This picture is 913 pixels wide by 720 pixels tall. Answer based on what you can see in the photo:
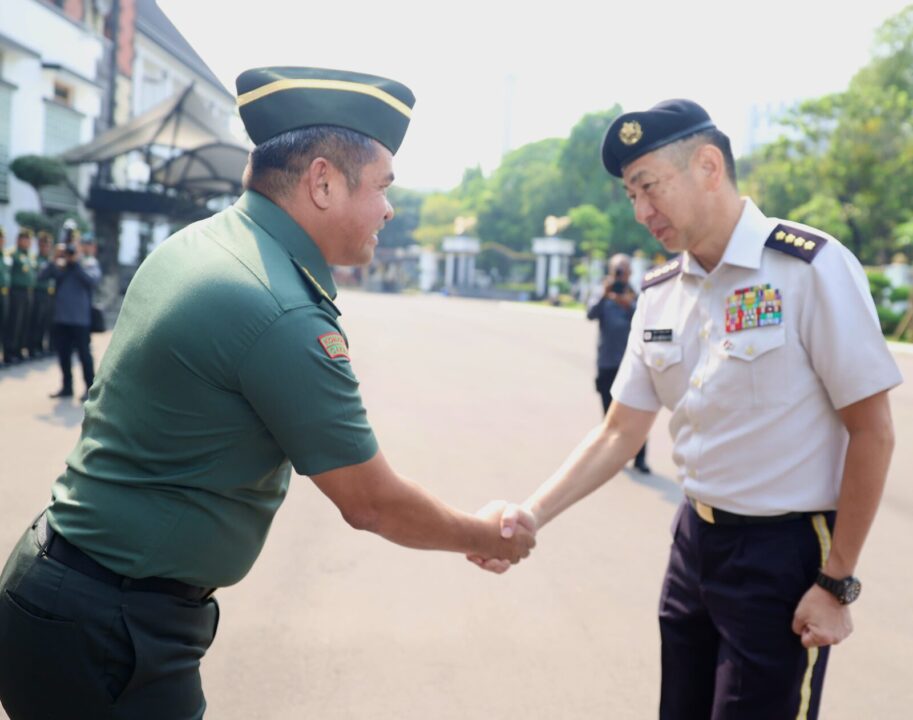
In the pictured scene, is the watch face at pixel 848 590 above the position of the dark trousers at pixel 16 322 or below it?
above

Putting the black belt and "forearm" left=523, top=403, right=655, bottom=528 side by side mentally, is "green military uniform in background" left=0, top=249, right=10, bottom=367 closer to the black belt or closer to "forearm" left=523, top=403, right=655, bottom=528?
"forearm" left=523, top=403, right=655, bottom=528

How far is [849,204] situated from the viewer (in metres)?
38.1

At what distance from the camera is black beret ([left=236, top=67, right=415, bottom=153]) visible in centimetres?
188

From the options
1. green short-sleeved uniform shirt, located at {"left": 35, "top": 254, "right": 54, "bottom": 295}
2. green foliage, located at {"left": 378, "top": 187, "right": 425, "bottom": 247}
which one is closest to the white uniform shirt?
green short-sleeved uniform shirt, located at {"left": 35, "top": 254, "right": 54, "bottom": 295}

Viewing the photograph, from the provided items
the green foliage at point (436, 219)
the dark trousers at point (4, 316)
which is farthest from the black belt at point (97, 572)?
the green foliage at point (436, 219)

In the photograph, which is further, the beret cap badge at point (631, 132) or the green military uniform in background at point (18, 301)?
the green military uniform in background at point (18, 301)

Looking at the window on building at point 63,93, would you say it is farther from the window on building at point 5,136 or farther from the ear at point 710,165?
the ear at point 710,165

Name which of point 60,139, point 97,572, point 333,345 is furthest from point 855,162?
point 97,572

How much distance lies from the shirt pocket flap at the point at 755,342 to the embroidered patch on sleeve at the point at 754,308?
17 mm

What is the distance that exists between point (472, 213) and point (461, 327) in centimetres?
5523

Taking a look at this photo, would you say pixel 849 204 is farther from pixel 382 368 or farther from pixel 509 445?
pixel 509 445

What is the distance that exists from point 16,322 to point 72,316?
11.5 ft

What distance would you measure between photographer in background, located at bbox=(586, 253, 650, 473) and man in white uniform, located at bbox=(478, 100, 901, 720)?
5600 mm

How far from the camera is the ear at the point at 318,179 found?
187cm
